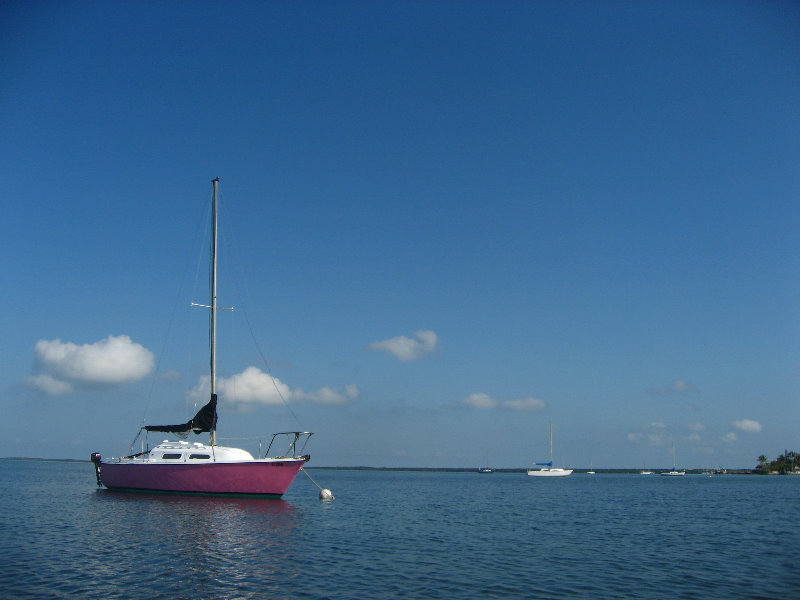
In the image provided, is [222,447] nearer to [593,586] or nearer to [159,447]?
[159,447]

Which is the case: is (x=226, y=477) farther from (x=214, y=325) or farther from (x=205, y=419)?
(x=214, y=325)

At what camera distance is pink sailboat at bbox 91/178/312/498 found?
44.2 m

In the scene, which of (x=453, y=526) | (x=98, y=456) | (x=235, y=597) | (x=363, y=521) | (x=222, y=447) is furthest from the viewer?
(x=98, y=456)

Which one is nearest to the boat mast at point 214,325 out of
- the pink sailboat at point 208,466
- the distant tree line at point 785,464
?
the pink sailboat at point 208,466

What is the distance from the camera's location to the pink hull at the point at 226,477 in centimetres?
4403

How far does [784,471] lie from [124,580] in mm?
220299

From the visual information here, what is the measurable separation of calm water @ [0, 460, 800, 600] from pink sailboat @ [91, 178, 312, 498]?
2.85 metres

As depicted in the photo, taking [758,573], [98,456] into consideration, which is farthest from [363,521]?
[98,456]

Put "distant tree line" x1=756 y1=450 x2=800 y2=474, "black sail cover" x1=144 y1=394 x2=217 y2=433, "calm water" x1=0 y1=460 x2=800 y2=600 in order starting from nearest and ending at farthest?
1. "calm water" x1=0 y1=460 x2=800 y2=600
2. "black sail cover" x1=144 y1=394 x2=217 y2=433
3. "distant tree line" x1=756 y1=450 x2=800 y2=474

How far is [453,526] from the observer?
34.8 metres

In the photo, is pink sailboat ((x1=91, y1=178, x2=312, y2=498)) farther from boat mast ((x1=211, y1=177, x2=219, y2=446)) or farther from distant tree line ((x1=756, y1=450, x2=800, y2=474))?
distant tree line ((x1=756, y1=450, x2=800, y2=474))

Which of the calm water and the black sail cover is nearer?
the calm water

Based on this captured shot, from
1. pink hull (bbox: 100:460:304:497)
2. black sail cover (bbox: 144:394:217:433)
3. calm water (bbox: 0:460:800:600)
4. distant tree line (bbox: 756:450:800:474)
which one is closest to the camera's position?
calm water (bbox: 0:460:800:600)

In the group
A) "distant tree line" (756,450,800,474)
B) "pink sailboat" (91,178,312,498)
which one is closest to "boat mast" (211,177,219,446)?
"pink sailboat" (91,178,312,498)
